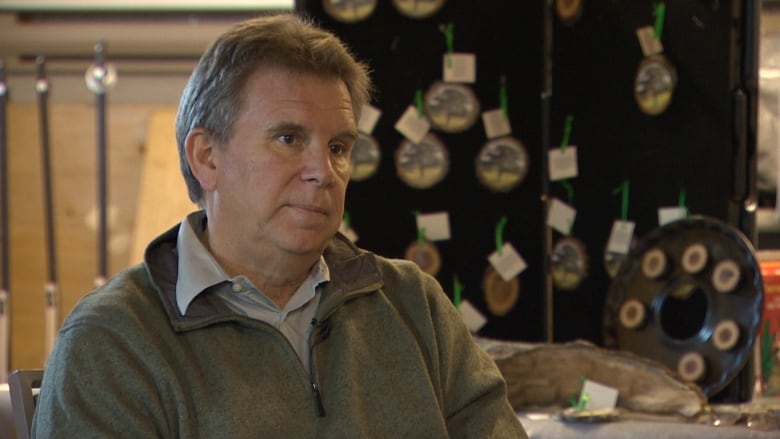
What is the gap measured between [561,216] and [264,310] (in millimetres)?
1534

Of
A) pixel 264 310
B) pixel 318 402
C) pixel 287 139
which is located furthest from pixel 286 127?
pixel 318 402

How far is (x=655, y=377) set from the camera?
2377 mm

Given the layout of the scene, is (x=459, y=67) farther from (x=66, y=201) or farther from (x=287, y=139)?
(x=66, y=201)

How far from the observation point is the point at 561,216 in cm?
305

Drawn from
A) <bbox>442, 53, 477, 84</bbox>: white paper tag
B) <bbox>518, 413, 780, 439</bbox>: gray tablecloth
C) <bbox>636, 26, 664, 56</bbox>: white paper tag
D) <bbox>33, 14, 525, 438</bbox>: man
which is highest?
<bbox>636, 26, 664, 56</bbox>: white paper tag

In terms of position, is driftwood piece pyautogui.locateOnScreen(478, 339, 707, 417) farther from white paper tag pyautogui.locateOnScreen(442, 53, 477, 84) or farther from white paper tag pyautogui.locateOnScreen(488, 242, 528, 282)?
white paper tag pyautogui.locateOnScreen(442, 53, 477, 84)

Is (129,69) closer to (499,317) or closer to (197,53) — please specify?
(197,53)

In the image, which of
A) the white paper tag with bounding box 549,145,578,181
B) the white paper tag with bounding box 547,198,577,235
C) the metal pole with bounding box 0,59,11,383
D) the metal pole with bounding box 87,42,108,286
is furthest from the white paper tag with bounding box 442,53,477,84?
the metal pole with bounding box 0,59,11,383

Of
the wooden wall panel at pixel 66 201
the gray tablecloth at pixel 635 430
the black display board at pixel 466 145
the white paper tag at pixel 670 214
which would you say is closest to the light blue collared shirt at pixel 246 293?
the gray tablecloth at pixel 635 430

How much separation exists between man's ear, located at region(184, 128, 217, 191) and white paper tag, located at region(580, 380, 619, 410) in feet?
3.39

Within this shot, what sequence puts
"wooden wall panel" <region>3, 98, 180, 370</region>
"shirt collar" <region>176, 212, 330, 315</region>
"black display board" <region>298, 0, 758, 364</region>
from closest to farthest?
"shirt collar" <region>176, 212, 330, 315</region> → "black display board" <region>298, 0, 758, 364</region> → "wooden wall panel" <region>3, 98, 180, 370</region>

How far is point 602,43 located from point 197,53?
2.30m

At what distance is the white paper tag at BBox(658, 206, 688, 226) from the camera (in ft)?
9.88

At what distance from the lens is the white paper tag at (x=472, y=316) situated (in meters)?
3.04
